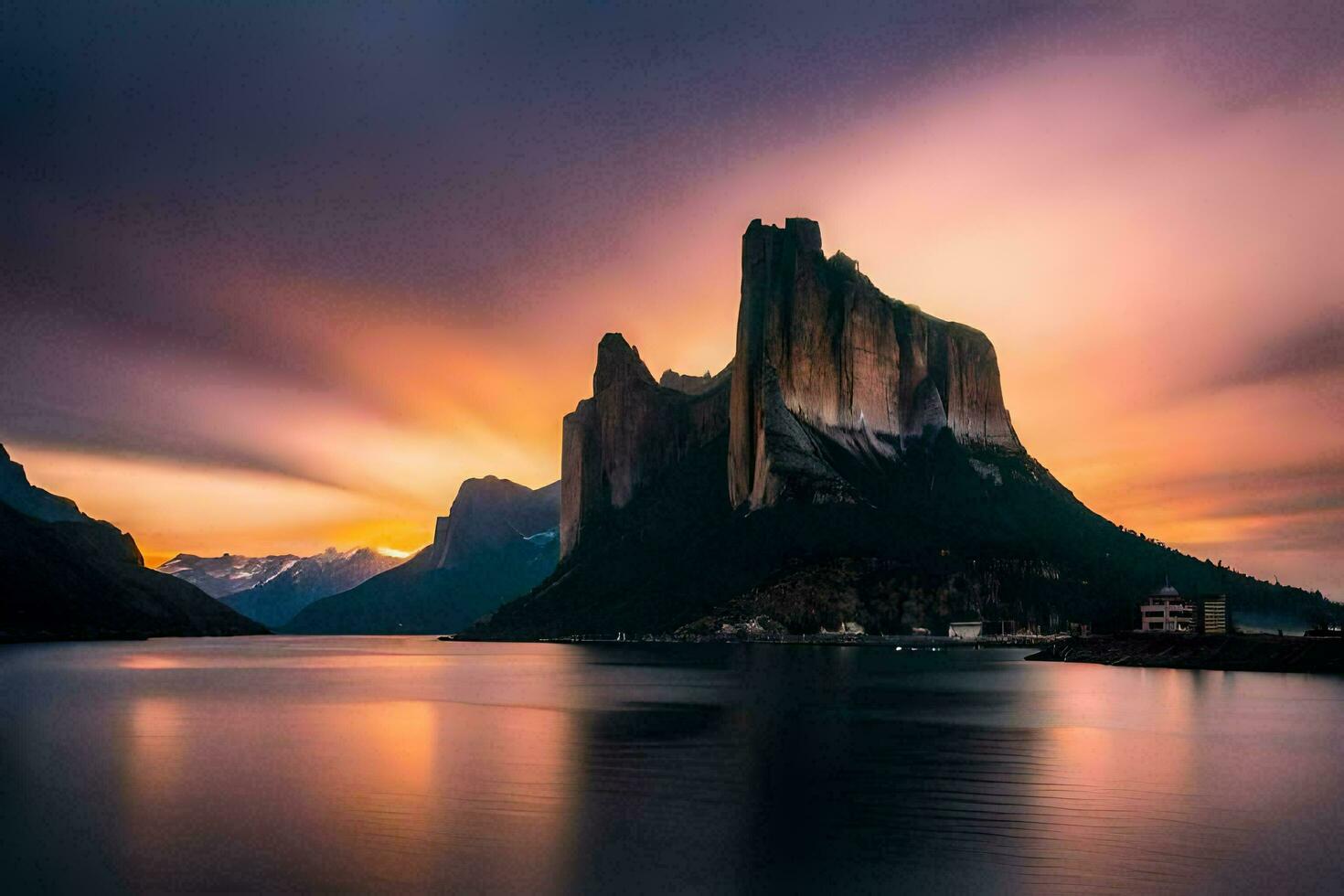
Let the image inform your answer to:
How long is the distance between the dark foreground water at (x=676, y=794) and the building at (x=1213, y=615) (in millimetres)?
79522

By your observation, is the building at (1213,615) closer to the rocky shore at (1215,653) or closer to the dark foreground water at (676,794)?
the rocky shore at (1215,653)

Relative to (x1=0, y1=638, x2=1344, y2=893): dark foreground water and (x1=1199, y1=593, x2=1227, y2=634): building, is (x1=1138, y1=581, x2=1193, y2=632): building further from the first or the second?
(x1=0, y1=638, x2=1344, y2=893): dark foreground water

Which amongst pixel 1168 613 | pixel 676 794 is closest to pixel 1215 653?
pixel 1168 613

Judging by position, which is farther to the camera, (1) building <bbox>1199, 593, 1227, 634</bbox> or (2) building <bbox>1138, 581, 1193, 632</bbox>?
(2) building <bbox>1138, 581, 1193, 632</bbox>

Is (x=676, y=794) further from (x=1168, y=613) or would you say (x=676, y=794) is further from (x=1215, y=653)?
(x=1168, y=613)

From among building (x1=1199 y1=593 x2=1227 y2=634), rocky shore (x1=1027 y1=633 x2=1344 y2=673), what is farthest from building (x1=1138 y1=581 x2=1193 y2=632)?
rocky shore (x1=1027 y1=633 x2=1344 y2=673)

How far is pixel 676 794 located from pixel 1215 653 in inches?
5214

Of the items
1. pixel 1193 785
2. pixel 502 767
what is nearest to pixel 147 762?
pixel 502 767

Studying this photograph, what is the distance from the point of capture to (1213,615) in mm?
163375

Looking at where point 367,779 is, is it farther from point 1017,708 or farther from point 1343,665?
point 1343,665

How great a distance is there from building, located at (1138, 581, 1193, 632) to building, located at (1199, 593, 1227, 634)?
6055mm

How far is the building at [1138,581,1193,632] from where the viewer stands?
172875 millimetres

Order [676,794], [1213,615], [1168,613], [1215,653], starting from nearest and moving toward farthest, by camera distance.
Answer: [676,794] → [1215,653] → [1213,615] → [1168,613]

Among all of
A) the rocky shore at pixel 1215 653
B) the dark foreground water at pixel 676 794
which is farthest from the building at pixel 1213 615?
the dark foreground water at pixel 676 794
